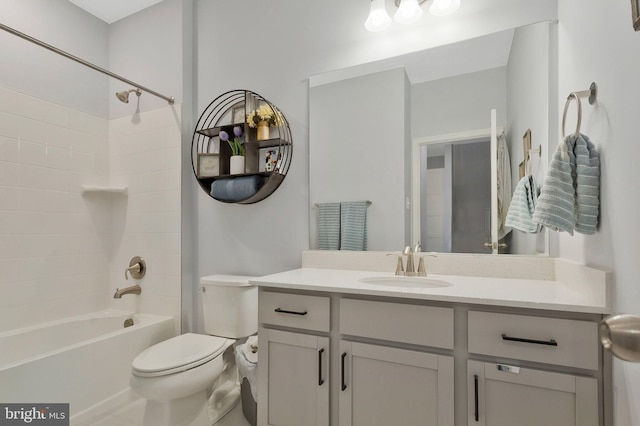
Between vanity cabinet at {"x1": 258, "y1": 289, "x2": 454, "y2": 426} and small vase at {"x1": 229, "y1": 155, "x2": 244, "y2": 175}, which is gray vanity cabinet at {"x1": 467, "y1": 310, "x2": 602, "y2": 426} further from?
small vase at {"x1": 229, "y1": 155, "x2": 244, "y2": 175}

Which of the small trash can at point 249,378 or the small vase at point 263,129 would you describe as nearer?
the small trash can at point 249,378

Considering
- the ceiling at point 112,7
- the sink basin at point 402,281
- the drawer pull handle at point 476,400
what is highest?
the ceiling at point 112,7

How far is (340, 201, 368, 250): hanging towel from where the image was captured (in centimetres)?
183

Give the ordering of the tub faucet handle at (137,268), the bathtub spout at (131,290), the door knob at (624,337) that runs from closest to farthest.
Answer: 1. the door knob at (624,337)
2. the bathtub spout at (131,290)
3. the tub faucet handle at (137,268)

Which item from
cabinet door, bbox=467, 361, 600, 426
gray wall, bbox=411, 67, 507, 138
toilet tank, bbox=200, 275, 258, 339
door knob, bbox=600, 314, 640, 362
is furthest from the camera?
toilet tank, bbox=200, 275, 258, 339

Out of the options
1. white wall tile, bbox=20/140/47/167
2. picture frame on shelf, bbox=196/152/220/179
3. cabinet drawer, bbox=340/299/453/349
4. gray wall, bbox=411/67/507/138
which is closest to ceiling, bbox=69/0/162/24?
white wall tile, bbox=20/140/47/167

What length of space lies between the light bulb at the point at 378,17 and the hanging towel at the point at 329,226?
98cm

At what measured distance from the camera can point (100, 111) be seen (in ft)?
8.81

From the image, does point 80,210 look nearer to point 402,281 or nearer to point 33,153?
point 33,153

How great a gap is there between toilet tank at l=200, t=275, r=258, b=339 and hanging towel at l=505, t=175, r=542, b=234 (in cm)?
147

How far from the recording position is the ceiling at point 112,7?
2511 millimetres

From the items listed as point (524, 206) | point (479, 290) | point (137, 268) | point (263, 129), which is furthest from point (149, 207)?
point (524, 206)

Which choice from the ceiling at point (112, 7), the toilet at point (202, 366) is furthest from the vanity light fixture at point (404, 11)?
the ceiling at point (112, 7)

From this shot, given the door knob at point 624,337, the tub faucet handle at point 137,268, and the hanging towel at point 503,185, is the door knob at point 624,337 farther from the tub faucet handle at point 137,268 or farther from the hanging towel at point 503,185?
the tub faucet handle at point 137,268
